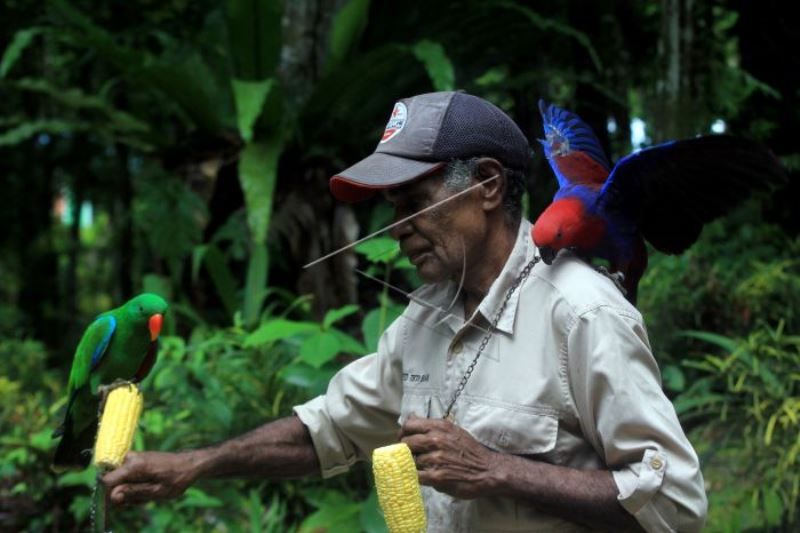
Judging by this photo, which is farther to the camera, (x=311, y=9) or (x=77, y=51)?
(x=77, y=51)

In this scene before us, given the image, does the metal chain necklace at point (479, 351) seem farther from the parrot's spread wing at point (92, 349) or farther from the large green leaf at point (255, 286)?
the large green leaf at point (255, 286)

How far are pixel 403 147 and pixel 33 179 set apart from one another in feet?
26.9

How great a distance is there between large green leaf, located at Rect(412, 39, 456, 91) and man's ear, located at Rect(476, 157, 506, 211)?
3.01m

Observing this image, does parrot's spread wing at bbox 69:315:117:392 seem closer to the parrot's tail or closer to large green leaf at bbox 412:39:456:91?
the parrot's tail

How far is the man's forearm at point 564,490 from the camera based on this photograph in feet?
6.05

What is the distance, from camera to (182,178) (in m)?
6.00

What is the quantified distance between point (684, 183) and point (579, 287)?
1.51ft

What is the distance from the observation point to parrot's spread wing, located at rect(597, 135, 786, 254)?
2137 mm

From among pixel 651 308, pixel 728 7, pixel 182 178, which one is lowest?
pixel 651 308

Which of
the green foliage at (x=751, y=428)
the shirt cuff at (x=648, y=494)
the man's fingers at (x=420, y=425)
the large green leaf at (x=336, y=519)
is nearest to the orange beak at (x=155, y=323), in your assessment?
the man's fingers at (x=420, y=425)

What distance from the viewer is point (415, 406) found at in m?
2.22

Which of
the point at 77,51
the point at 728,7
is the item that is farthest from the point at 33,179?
the point at 728,7

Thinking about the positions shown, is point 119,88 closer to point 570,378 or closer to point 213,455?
point 213,455

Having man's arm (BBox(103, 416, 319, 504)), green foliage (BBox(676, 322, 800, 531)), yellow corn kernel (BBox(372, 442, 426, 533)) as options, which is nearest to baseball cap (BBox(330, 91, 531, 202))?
yellow corn kernel (BBox(372, 442, 426, 533))
